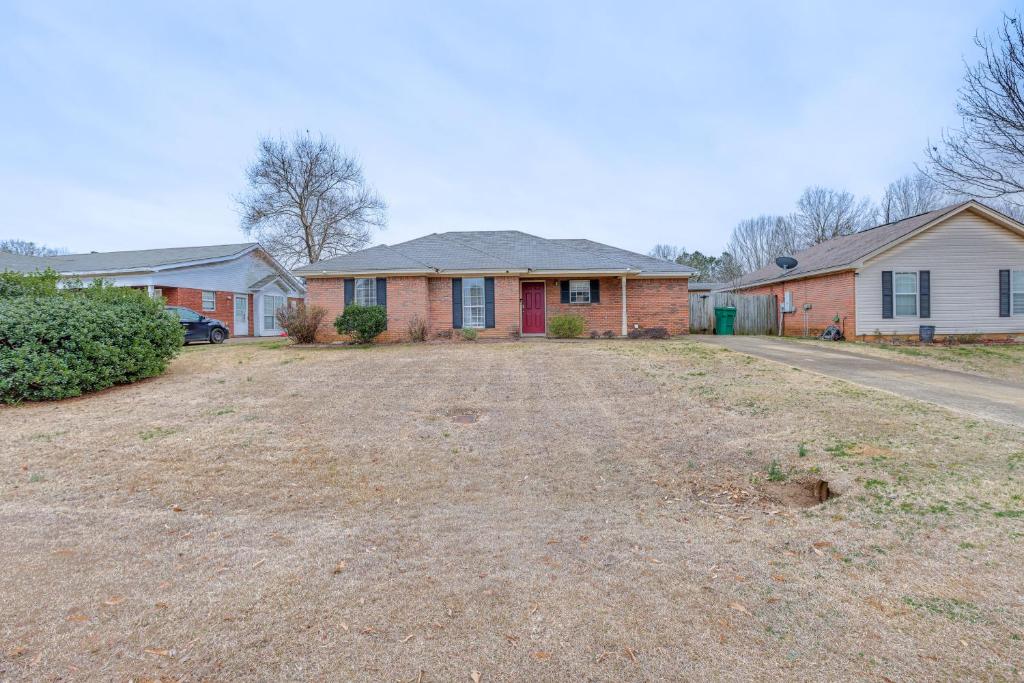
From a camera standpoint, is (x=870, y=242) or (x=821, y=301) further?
(x=821, y=301)

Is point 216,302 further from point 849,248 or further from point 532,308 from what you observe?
point 849,248

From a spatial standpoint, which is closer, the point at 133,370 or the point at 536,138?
the point at 133,370

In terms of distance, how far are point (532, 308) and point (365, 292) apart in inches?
242

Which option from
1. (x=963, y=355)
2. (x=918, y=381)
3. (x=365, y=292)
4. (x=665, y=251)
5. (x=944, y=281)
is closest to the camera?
(x=918, y=381)

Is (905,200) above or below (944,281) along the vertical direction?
above

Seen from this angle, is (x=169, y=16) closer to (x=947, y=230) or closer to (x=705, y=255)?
(x=947, y=230)

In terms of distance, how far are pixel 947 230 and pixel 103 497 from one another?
75.1 ft

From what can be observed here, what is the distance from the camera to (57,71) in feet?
43.4

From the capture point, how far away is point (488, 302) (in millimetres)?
17969

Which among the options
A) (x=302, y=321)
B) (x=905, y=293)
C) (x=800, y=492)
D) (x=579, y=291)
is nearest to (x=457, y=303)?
(x=579, y=291)

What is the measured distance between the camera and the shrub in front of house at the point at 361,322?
15.8 meters

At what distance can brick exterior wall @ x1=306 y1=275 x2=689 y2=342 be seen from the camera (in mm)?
17516

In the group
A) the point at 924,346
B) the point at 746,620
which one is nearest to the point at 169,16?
the point at 746,620

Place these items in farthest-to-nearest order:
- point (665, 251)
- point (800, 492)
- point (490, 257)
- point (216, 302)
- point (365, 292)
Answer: point (665, 251) < point (216, 302) < point (490, 257) < point (365, 292) < point (800, 492)
